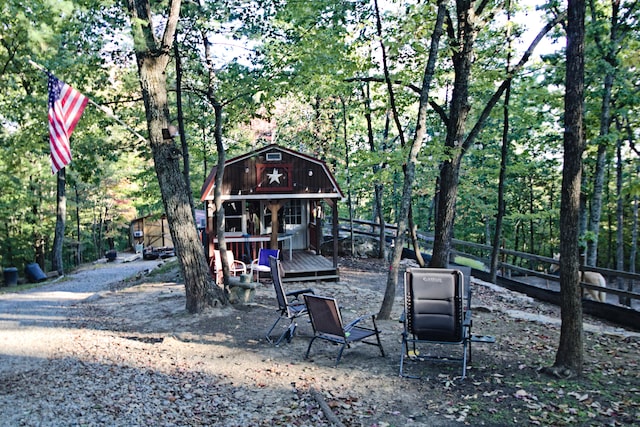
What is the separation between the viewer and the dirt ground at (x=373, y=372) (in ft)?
12.7

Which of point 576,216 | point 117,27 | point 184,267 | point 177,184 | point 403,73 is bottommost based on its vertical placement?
point 184,267

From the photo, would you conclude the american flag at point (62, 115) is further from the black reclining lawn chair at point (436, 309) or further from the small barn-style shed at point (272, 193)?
the black reclining lawn chair at point (436, 309)

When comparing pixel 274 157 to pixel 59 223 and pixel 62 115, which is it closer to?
pixel 62 115

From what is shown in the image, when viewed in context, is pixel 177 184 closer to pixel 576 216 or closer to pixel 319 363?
pixel 319 363

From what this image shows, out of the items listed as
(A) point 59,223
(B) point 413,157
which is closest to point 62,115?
(B) point 413,157

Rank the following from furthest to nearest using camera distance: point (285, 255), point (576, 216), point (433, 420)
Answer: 1. point (285, 255)
2. point (576, 216)
3. point (433, 420)

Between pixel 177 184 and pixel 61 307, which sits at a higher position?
pixel 177 184

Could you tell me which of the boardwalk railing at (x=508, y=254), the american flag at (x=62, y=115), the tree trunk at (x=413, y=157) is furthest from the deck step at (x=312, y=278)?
the american flag at (x=62, y=115)

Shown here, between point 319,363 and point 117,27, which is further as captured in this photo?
point 117,27

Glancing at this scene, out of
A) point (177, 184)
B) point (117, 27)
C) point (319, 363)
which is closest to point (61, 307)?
point (177, 184)

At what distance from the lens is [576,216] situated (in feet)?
15.0

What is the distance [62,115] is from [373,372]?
637 centimetres

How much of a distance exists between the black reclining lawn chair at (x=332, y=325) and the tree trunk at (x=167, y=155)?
10.3 ft

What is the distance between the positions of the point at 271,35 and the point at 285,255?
6981 millimetres
